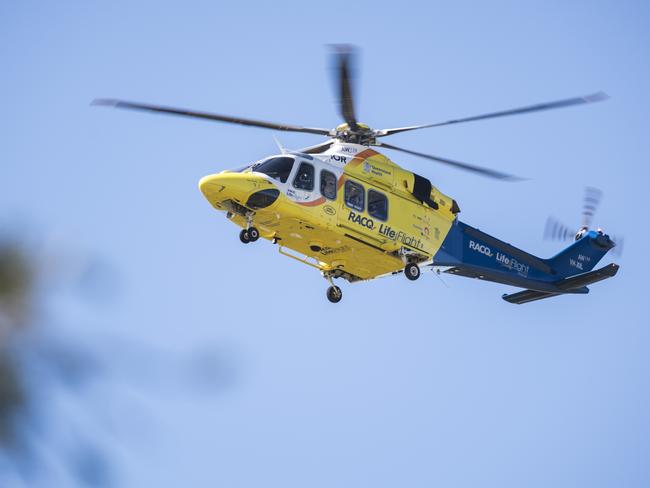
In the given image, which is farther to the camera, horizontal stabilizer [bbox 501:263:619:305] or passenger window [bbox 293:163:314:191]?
horizontal stabilizer [bbox 501:263:619:305]

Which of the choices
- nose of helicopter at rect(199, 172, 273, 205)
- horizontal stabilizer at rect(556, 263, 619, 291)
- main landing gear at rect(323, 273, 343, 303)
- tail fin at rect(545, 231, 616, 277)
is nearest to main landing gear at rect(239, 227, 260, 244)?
nose of helicopter at rect(199, 172, 273, 205)

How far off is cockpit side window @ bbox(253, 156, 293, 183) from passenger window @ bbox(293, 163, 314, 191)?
8.0 inches

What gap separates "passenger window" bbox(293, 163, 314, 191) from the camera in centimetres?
1645

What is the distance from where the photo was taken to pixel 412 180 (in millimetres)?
18000

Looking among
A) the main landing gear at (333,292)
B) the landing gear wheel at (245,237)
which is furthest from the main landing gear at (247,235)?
the main landing gear at (333,292)

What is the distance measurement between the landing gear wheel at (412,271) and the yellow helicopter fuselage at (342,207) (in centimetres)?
13

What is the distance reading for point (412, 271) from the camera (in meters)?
17.8

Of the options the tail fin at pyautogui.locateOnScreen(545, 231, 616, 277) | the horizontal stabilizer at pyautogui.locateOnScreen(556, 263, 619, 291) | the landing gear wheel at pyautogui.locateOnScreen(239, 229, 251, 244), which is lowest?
the landing gear wheel at pyautogui.locateOnScreen(239, 229, 251, 244)

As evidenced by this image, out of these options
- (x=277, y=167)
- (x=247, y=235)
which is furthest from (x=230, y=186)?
(x=277, y=167)

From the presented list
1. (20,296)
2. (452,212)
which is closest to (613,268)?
(452,212)

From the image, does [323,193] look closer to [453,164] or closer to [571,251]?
[453,164]

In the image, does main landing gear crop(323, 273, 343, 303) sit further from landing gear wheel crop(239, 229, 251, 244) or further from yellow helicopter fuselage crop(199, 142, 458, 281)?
landing gear wheel crop(239, 229, 251, 244)

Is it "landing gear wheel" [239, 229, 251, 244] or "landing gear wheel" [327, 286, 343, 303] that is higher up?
"landing gear wheel" [327, 286, 343, 303]

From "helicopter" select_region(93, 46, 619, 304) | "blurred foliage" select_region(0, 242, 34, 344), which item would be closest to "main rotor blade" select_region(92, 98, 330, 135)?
"helicopter" select_region(93, 46, 619, 304)
